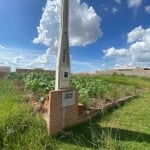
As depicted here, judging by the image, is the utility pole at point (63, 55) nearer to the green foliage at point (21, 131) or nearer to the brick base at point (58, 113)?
the brick base at point (58, 113)

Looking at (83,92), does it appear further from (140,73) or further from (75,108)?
(140,73)

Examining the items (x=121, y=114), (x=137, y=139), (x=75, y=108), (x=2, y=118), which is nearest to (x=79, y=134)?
(x=75, y=108)

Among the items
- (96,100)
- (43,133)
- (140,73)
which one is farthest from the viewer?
(140,73)

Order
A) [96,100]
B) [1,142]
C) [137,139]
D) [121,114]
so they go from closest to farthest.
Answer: [1,142] → [137,139] → [121,114] → [96,100]

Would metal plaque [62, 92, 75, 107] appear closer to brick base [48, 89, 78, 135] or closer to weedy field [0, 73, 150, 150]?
brick base [48, 89, 78, 135]

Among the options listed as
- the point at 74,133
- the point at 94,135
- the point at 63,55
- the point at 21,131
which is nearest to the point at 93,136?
the point at 94,135

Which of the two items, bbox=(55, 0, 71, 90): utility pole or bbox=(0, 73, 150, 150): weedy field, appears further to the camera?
bbox=(55, 0, 71, 90): utility pole

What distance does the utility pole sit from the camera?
18.7 feet

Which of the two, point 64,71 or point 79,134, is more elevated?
point 64,71

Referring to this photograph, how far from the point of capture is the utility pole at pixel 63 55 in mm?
5699

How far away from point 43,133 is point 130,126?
2352mm

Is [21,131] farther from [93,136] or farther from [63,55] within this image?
[63,55]

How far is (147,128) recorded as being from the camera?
6375 mm

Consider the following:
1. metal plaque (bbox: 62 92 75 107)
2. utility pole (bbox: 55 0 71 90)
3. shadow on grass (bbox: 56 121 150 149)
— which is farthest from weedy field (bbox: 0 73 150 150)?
utility pole (bbox: 55 0 71 90)
